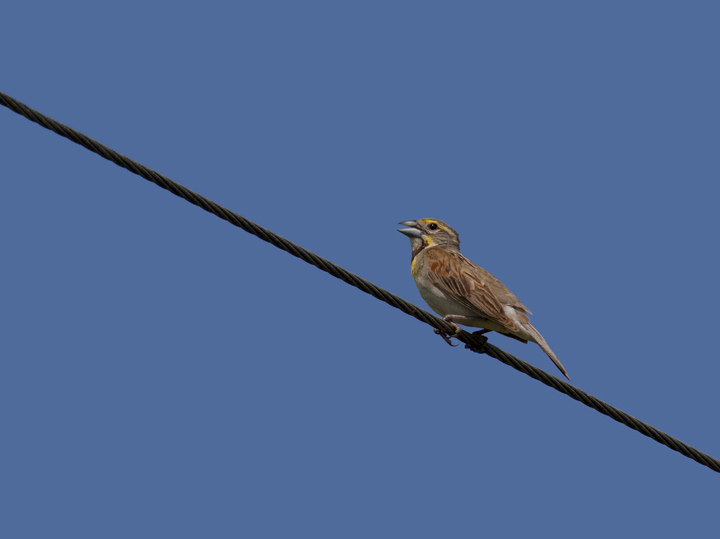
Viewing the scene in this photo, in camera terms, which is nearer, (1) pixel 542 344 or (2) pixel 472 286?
(1) pixel 542 344

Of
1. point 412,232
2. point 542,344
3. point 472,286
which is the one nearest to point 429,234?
point 412,232

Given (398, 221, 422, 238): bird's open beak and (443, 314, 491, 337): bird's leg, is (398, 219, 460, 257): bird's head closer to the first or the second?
(398, 221, 422, 238): bird's open beak

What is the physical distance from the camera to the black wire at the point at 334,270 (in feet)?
24.9

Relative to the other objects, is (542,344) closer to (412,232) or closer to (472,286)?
(472,286)

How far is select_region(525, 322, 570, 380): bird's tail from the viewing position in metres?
9.73

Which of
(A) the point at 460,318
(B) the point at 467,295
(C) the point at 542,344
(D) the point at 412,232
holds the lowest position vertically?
(C) the point at 542,344

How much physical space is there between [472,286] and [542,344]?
3.29 feet

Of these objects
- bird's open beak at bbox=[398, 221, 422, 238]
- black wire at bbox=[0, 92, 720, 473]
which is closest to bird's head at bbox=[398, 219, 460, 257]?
bird's open beak at bbox=[398, 221, 422, 238]

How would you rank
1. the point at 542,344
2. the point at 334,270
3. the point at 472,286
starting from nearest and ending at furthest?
the point at 334,270
the point at 542,344
the point at 472,286

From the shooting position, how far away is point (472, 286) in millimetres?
10594

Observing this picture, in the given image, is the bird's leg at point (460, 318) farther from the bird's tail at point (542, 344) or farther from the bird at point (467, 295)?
the bird's tail at point (542, 344)

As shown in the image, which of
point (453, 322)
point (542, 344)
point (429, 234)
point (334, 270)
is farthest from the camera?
point (429, 234)

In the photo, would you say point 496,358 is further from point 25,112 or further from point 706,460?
point 25,112

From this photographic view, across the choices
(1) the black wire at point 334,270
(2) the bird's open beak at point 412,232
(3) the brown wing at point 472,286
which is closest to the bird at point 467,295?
(3) the brown wing at point 472,286
